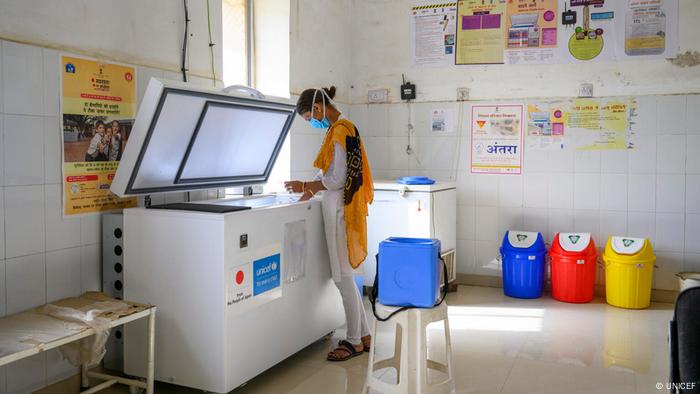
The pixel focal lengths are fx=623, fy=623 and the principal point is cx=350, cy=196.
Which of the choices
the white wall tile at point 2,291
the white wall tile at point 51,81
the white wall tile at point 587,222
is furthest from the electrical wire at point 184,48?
the white wall tile at point 587,222

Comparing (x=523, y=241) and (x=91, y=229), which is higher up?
(x=91, y=229)

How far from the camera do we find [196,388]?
2994mm

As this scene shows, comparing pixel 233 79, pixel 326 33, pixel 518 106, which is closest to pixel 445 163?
pixel 518 106

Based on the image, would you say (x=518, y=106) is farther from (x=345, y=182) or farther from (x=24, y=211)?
(x=24, y=211)

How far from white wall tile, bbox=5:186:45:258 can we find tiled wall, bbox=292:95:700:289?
7.44 ft

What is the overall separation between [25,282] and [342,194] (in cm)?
166

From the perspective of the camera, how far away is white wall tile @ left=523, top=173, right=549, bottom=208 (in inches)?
209

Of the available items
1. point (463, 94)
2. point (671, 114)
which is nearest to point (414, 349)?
point (463, 94)

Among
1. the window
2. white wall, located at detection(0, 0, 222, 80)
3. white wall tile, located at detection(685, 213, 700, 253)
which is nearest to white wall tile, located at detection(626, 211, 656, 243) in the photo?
white wall tile, located at detection(685, 213, 700, 253)

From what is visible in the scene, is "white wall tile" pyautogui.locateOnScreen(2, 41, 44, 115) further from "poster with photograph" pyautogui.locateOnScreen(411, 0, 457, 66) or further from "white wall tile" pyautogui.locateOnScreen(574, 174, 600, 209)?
"white wall tile" pyautogui.locateOnScreen(574, 174, 600, 209)

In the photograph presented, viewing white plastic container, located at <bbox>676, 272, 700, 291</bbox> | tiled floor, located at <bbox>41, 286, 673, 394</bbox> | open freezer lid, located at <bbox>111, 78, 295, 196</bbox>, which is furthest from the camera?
white plastic container, located at <bbox>676, 272, 700, 291</bbox>

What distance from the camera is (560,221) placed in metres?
5.28

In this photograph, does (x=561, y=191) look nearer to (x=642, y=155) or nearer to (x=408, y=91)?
(x=642, y=155)

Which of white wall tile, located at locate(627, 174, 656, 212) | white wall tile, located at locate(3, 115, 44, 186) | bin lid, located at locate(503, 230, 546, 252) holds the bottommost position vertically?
bin lid, located at locate(503, 230, 546, 252)
